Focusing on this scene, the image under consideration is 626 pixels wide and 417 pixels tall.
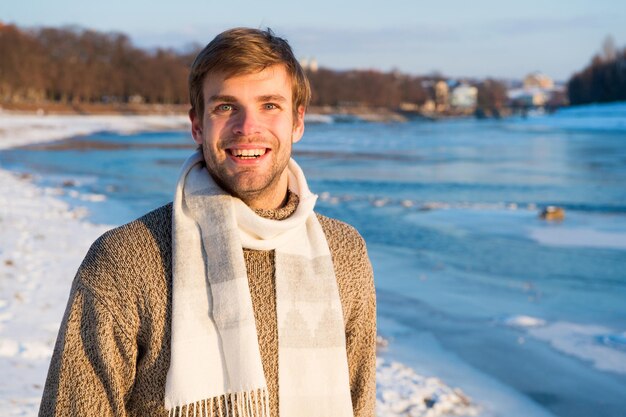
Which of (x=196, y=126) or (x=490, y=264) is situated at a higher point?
(x=196, y=126)

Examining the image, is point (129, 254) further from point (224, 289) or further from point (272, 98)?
point (272, 98)

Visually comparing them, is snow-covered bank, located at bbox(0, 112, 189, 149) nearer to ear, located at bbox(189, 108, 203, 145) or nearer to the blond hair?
ear, located at bbox(189, 108, 203, 145)

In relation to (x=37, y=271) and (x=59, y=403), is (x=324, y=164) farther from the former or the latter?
(x=59, y=403)

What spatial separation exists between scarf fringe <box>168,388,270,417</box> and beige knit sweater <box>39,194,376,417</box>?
46mm

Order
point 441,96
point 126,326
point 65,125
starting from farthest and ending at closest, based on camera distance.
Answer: point 441,96 < point 65,125 < point 126,326

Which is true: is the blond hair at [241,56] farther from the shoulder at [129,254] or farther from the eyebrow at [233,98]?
the shoulder at [129,254]

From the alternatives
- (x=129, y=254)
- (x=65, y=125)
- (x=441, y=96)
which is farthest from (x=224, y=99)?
(x=441, y=96)

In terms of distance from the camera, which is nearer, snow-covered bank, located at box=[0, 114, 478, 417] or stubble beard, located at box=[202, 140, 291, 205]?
stubble beard, located at box=[202, 140, 291, 205]

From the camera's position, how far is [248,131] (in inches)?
72.2

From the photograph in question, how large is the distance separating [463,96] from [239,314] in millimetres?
154897

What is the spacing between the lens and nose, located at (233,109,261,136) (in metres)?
1.83

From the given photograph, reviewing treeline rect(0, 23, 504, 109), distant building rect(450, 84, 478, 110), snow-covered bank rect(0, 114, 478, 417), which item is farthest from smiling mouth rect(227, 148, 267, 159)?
distant building rect(450, 84, 478, 110)

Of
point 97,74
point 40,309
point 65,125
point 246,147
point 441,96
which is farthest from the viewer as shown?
point 441,96

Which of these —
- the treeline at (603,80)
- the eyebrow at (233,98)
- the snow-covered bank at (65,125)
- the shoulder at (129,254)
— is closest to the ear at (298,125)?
the eyebrow at (233,98)
